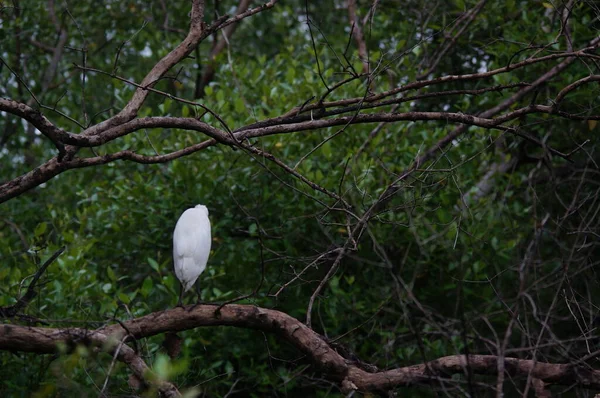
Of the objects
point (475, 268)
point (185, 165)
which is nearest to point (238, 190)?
point (185, 165)

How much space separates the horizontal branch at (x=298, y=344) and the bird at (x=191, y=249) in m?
1.07

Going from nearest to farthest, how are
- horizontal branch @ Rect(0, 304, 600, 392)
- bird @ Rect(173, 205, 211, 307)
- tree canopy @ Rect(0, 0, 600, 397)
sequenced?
horizontal branch @ Rect(0, 304, 600, 392), tree canopy @ Rect(0, 0, 600, 397), bird @ Rect(173, 205, 211, 307)

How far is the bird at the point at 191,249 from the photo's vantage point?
4312 millimetres

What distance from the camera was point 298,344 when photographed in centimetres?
321

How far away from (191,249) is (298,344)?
1.29 m

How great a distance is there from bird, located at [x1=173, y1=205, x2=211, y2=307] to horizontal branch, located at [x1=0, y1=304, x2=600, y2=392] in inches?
42.2

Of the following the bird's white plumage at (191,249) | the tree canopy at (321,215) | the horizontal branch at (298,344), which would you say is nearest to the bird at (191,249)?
the bird's white plumage at (191,249)

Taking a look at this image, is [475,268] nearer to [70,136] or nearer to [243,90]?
[243,90]

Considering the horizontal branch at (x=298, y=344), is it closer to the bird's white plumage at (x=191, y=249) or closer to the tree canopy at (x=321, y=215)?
the tree canopy at (x=321, y=215)

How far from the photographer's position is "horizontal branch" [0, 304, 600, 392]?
2.85m

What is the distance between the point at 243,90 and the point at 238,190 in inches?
39.8

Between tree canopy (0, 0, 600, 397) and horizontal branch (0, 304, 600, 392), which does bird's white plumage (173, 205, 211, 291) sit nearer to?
tree canopy (0, 0, 600, 397)

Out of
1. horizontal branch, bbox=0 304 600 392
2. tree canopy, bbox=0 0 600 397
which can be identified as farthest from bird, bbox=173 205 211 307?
horizontal branch, bbox=0 304 600 392

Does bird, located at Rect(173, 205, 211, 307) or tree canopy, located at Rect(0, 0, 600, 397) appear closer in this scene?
tree canopy, located at Rect(0, 0, 600, 397)
